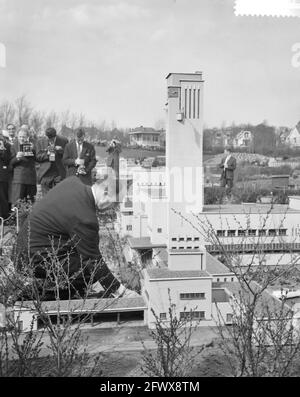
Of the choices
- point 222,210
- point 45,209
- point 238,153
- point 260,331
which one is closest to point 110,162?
point 222,210

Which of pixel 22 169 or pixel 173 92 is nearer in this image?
pixel 173 92

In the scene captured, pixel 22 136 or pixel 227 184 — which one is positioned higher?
pixel 22 136

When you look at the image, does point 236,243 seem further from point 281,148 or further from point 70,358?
point 281,148

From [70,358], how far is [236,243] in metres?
2.64

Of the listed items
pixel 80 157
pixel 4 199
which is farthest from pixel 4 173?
pixel 80 157

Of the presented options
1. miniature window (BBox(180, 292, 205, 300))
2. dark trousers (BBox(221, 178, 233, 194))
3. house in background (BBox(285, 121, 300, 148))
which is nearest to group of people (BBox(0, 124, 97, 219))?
miniature window (BBox(180, 292, 205, 300))

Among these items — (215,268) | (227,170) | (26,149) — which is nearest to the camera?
(215,268)

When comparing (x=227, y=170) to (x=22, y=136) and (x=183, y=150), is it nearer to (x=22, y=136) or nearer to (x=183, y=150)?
(x=183, y=150)

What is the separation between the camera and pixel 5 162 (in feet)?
14.5

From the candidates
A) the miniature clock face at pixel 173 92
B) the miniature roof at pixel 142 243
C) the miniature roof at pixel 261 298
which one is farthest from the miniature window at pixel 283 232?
the miniature clock face at pixel 173 92

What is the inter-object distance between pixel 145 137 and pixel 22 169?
156 cm

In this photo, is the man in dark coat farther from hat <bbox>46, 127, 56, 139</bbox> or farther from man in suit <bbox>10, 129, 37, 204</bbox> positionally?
hat <bbox>46, 127, 56, 139</bbox>

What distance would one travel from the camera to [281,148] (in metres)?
8.81

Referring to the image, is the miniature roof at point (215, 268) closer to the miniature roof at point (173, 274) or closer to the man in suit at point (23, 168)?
the miniature roof at point (173, 274)
